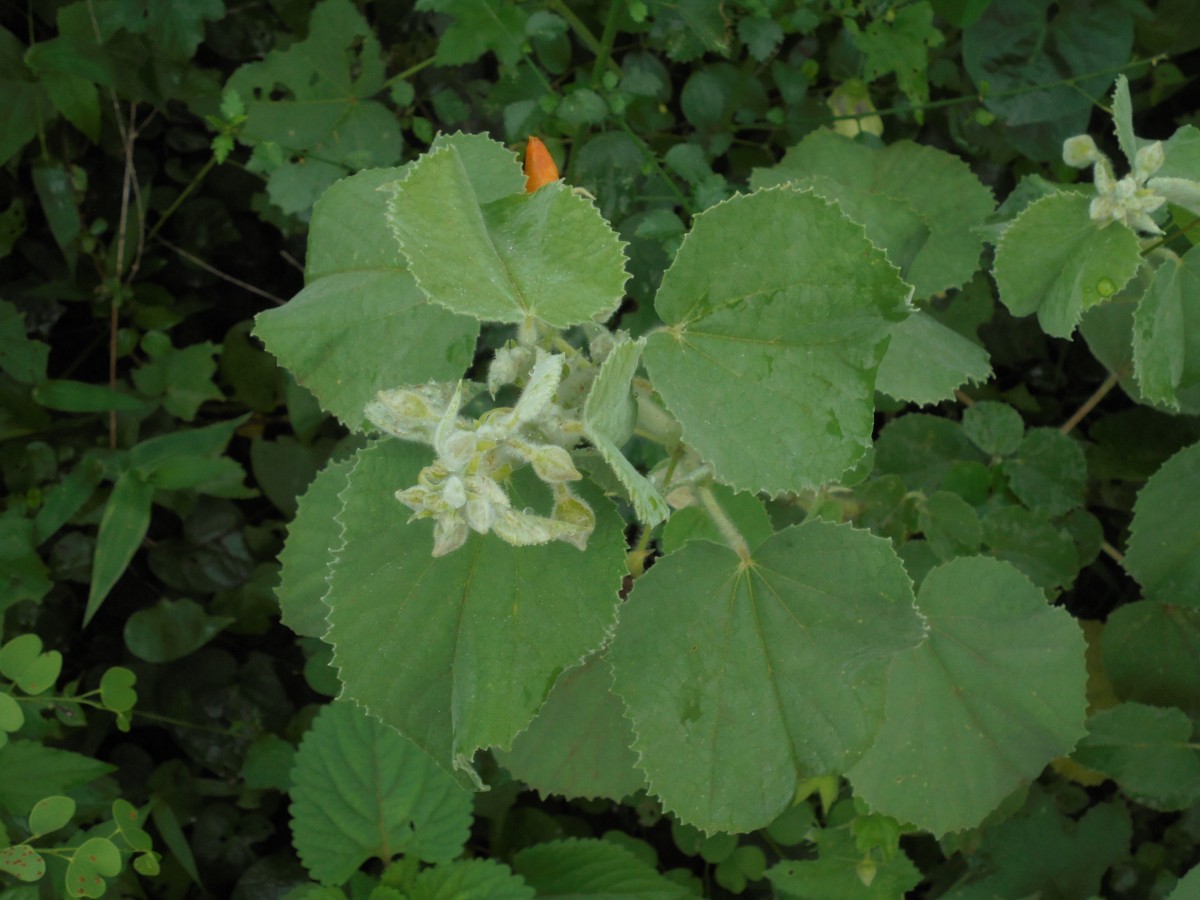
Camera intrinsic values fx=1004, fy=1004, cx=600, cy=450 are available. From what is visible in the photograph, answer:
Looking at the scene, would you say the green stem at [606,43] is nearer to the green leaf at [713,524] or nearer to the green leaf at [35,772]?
the green leaf at [713,524]

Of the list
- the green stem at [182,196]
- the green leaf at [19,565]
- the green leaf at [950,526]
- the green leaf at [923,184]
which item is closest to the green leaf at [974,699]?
the green leaf at [950,526]

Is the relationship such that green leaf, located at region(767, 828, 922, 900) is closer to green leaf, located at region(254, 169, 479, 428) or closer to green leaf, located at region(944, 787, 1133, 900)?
green leaf, located at region(944, 787, 1133, 900)

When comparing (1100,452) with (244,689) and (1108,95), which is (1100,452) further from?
(244,689)

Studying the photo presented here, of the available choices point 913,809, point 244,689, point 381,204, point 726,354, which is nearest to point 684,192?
point 381,204

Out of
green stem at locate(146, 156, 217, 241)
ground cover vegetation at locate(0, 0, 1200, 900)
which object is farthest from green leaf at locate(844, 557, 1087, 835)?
green stem at locate(146, 156, 217, 241)

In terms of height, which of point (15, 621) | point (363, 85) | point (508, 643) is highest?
point (363, 85)

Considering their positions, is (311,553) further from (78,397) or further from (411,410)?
(78,397)
